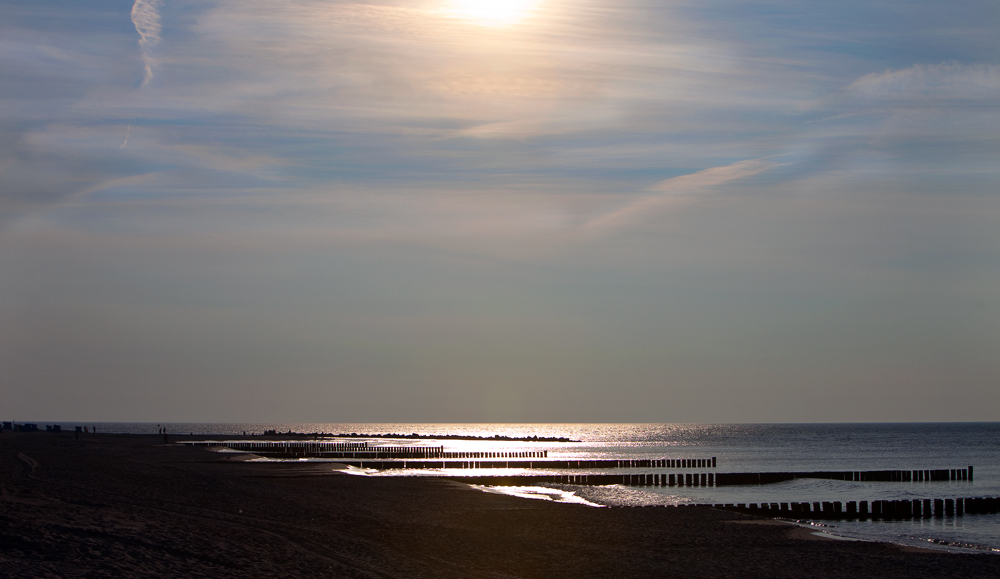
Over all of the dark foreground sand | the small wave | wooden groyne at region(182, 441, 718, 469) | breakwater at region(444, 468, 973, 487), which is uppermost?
the dark foreground sand

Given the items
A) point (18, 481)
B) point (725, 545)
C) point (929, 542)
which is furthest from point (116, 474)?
point (929, 542)

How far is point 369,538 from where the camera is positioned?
76.4ft

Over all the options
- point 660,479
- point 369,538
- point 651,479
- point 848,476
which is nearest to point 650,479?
point 651,479

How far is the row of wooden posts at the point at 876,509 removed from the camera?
36719 mm

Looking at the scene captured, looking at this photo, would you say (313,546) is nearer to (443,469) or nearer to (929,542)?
(929,542)

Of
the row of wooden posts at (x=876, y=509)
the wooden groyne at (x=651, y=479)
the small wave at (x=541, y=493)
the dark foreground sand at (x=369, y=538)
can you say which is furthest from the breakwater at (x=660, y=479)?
the dark foreground sand at (x=369, y=538)

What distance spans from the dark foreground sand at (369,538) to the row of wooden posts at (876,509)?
2723mm

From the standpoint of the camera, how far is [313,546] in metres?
20.8

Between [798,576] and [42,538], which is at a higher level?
[42,538]

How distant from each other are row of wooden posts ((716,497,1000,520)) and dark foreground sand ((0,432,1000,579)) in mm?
2723

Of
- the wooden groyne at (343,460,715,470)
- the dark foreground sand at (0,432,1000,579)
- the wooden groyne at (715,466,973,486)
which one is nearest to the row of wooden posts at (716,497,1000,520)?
the dark foreground sand at (0,432,1000,579)

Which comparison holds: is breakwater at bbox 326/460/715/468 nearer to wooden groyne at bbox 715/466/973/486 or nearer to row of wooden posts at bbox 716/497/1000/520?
wooden groyne at bbox 715/466/973/486

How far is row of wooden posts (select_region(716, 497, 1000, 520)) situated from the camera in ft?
120

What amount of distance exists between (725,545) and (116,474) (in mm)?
26816
